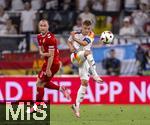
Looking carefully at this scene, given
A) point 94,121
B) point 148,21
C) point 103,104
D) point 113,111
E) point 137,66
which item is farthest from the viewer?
point 148,21

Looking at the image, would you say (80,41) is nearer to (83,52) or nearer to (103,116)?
(83,52)

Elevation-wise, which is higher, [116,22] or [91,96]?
[116,22]

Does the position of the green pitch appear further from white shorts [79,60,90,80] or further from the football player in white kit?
white shorts [79,60,90,80]

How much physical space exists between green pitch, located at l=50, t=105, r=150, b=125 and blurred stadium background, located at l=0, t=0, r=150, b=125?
289 cm

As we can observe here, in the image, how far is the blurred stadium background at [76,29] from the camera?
21641 mm

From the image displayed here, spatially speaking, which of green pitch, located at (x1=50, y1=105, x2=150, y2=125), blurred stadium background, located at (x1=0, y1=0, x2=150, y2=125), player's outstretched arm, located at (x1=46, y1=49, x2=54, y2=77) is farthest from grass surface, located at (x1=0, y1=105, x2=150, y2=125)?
blurred stadium background, located at (x1=0, y1=0, x2=150, y2=125)

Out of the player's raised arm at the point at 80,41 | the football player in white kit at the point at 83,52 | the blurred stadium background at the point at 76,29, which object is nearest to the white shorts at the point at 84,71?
the football player in white kit at the point at 83,52

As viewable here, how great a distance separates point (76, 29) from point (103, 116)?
759 cm

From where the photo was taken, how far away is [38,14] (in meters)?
23.5

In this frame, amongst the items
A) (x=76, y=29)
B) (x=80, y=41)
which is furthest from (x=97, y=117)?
(x=76, y=29)

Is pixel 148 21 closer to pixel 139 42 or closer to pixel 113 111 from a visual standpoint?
pixel 139 42

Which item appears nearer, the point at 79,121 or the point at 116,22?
the point at 79,121

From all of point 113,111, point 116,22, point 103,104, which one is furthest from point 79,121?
point 116,22

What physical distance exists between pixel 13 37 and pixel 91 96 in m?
3.50
